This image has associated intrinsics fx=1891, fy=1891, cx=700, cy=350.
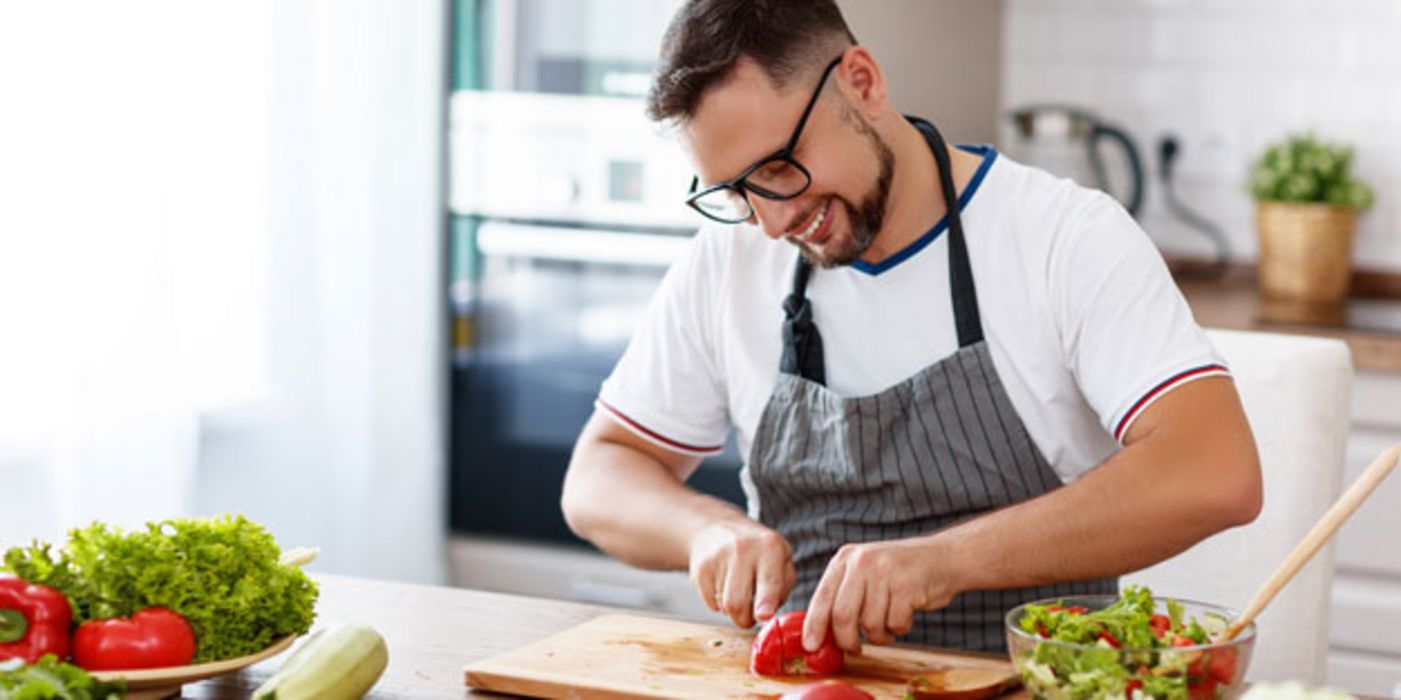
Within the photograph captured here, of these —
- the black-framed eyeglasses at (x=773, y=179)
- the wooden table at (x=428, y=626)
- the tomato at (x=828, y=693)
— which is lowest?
the wooden table at (x=428, y=626)

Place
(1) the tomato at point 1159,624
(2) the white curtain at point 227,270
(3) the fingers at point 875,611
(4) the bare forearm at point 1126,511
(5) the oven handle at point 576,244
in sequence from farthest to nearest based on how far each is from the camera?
(5) the oven handle at point 576,244 → (2) the white curtain at point 227,270 → (4) the bare forearm at point 1126,511 → (3) the fingers at point 875,611 → (1) the tomato at point 1159,624

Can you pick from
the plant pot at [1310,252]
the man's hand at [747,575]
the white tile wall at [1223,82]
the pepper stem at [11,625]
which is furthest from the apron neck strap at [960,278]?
the white tile wall at [1223,82]

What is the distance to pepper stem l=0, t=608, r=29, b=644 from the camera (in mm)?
1544

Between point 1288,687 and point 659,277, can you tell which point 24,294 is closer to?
point 659,277

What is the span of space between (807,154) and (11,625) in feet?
2.87

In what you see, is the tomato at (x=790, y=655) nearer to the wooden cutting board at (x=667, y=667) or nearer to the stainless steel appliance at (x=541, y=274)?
the wooden cutting board at (x=667, y=667)

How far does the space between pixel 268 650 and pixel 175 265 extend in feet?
5.37

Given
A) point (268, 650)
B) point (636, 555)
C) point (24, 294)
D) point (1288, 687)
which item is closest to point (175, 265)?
point (24, 294)

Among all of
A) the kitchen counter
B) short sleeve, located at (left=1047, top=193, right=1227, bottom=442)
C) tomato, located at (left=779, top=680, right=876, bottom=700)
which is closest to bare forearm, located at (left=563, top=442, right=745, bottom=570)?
short sleeve, located at (left=1047, top=193, right=1227, bottom=442)

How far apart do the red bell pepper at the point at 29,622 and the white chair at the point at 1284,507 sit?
1155 mm

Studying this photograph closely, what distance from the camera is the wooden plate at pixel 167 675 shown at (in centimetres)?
156

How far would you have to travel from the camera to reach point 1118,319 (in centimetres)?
193

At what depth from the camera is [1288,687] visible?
1161mm

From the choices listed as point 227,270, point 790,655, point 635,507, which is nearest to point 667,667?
point 790,655
